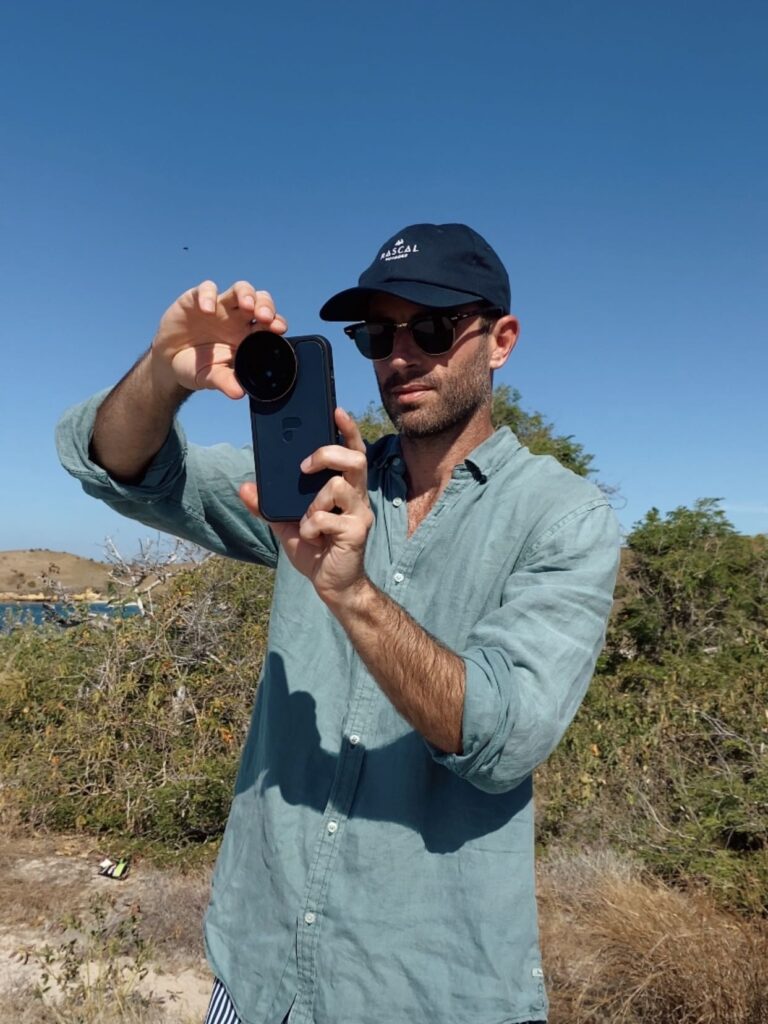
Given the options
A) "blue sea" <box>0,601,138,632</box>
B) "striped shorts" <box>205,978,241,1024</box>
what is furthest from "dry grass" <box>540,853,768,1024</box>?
"blue sea" <box>0,601,138,632</box>

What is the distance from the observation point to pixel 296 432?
55.9 inches

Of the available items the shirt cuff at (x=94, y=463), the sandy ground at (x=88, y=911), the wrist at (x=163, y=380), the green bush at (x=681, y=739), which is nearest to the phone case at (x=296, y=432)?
the wrist at (x=163, y=380)

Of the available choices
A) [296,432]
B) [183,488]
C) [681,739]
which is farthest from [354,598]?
[681,739]

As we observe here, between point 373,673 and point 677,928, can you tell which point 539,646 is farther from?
point 677,928

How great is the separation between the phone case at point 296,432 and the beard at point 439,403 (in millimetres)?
505

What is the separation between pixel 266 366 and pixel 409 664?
0.61m

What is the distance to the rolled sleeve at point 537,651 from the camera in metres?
1.28

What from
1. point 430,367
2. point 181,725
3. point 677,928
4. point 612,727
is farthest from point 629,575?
point 430,367

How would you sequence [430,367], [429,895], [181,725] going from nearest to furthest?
1. [429,895]
2. [430,367]
3. [181,725]

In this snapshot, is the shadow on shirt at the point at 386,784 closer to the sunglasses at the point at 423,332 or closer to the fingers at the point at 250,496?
the fingers at the point at 250,496

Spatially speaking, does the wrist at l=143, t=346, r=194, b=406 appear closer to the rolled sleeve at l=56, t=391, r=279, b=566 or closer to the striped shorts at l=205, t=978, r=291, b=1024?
the rolled sleeve at l=56, t=391, r=279, b=566

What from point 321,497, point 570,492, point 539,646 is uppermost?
point 570,492

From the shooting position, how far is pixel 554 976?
400 cm

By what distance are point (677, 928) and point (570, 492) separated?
11.0 ft
